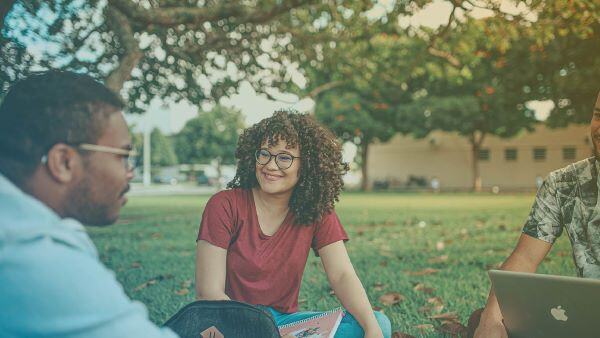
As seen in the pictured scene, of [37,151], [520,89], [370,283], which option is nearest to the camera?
[37,151]

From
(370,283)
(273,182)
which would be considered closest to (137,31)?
(370,283)

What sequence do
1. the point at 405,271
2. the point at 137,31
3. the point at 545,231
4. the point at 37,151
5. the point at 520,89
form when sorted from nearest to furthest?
1. the point at 37,151
2. the point at 545,231
3. the point at 405,271
4. the point at 137,31
5. the point at 520,89

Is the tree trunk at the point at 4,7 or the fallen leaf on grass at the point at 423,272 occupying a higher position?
the tree trunk at the point at 4,7

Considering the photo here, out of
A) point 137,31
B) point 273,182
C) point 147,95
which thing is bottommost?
point 273,182

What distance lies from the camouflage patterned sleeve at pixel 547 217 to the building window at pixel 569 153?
39470 mm

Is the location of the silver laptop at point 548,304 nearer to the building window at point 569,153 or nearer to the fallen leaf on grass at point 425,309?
the fallen leaf on grass at point 425,309

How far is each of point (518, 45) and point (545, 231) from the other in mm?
13079

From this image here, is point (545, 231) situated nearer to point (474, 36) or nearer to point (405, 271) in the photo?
point (405, 271)

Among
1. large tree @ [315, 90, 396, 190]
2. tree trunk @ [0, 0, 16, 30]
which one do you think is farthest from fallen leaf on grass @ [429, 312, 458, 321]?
large tree @ [315, 90, 396, 190]

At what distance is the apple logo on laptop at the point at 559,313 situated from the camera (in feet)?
6.77

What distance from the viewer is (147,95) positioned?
28.3ft

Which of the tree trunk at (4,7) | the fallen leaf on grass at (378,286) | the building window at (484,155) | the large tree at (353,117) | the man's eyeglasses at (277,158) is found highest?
the large tree at (353,117)

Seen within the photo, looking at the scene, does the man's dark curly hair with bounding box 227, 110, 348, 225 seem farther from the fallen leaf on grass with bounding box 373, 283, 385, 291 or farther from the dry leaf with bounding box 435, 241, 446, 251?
the dry leaf with bounding box 435, 241, 446, 251

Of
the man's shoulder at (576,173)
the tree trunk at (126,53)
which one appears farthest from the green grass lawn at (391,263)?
the tree trunk at (126,53)
